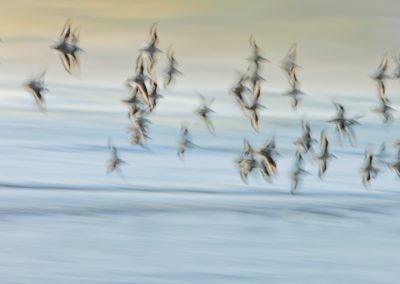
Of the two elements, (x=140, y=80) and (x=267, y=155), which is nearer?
(x=140, y=80)

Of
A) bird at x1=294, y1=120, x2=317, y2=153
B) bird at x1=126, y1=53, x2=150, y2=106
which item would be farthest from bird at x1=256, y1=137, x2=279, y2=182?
bird at x1=126, y1=53, x2=150, y2=106

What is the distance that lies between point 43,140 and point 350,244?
2469 centimetres

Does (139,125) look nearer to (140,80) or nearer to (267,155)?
(140,80)

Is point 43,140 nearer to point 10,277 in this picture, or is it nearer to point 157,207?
point 157,207

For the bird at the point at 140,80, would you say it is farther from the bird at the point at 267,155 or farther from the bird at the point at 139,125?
the bird at the point at 267,155

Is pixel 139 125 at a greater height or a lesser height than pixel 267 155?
lesser

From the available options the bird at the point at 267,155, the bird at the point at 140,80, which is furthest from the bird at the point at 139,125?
the bird at the point at 267,155

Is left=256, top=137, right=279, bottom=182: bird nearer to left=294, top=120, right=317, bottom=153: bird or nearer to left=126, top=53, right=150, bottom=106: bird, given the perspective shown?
left=294, top=120, right=317, bottom=153: bird

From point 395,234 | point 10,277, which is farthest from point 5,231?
point 395,234

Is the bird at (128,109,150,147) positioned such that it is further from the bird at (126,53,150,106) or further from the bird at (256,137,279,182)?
the bird at (256,137,279,182)

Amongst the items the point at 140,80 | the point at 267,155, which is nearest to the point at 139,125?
the point at 140,80

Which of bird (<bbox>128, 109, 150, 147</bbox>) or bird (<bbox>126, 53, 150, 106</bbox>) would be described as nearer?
bird (<bbox>126, 53, 150, 106</bbox>)

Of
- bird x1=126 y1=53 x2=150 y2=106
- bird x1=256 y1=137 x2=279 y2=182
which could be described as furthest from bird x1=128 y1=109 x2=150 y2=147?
bird x1=256 y1=137 x2=279 y2=182

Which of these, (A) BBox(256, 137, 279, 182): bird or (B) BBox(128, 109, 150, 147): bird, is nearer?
(B) BBox(128, 109, 150, 147): bird
